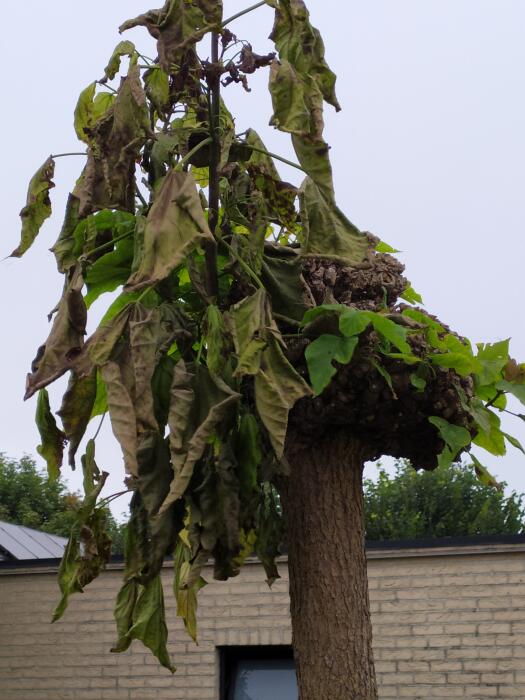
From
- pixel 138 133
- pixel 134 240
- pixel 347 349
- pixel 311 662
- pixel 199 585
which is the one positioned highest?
pixel 138 133

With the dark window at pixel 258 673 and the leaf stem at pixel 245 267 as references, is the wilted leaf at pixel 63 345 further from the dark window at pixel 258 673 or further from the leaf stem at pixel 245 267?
the dark window at pixel 258 673

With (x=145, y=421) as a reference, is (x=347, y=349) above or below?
above

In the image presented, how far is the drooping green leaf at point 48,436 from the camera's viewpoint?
275cm

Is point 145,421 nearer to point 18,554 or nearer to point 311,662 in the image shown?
point 311,662

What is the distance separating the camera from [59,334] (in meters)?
2.42

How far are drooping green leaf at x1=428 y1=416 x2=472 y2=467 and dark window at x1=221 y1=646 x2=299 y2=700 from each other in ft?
15.4

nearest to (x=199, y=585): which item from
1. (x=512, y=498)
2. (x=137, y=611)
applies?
(x=137, y=611)

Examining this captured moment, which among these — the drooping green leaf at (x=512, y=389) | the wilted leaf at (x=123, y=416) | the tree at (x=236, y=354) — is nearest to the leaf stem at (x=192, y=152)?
the tree at (x=236, y=354)

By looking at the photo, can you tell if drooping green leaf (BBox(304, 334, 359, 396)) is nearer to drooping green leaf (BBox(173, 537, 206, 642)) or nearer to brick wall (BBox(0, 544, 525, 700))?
drooping green leaf (BBox(173, 537, 206, 642))

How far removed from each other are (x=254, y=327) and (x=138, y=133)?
1.77 ft

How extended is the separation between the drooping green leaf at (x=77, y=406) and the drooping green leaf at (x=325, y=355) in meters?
0.48

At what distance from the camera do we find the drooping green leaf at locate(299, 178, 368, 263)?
2428 mm

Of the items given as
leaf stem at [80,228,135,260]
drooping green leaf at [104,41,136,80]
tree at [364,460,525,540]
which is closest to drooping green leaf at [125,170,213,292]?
leaf stem at [80,228,135,260]

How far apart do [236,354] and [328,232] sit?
1.10ft
